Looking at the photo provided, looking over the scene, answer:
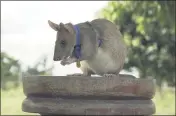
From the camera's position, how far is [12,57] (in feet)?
47.5

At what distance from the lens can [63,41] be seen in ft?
12.7

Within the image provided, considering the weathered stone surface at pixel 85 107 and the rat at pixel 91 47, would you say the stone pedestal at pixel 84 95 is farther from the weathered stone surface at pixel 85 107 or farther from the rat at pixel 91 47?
the rat at pixel 91 47

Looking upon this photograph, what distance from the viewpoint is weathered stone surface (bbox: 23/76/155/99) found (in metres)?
3.49

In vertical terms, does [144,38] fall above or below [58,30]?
above

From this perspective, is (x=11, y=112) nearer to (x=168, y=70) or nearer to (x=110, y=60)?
(x=110, y=60)

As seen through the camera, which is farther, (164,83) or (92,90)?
(164,83)

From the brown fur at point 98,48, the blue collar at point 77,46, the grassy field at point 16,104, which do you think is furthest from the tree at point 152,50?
the blue collar at point 77,46

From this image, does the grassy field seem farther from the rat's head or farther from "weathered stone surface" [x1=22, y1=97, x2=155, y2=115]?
"weathered stone surface" [x1=22, y1=97, x2=155, y2=115]

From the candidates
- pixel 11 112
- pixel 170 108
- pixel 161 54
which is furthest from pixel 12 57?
pixel 161 54

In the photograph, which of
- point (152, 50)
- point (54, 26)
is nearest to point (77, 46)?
point (54, 26)

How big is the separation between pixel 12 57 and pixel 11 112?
4.88ft

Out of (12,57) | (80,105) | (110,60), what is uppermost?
(12,57)

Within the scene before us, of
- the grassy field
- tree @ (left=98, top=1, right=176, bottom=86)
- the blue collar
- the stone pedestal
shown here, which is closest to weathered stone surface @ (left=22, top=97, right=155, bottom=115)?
the stone pedestal

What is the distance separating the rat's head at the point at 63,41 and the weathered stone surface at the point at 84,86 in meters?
0.32
